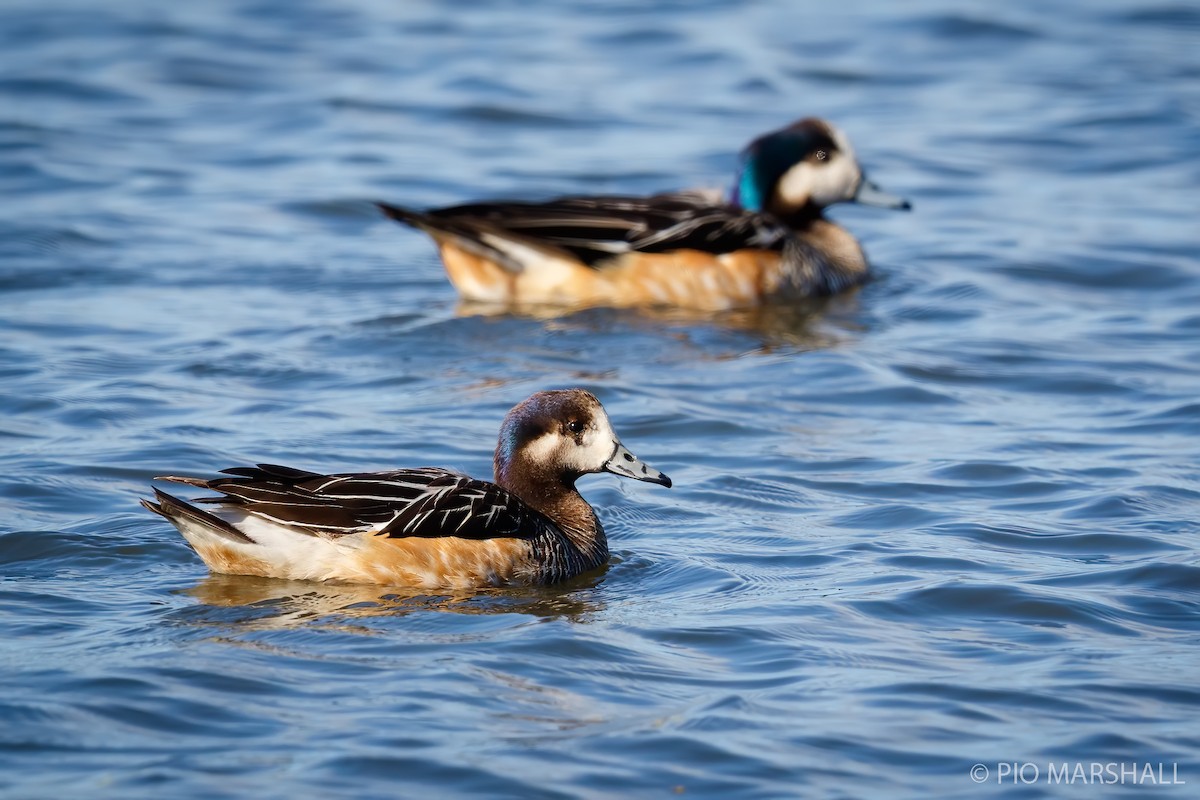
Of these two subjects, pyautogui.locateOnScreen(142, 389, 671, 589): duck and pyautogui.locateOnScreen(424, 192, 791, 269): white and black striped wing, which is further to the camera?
pyautogui.locateOnScreen(424, 192, 791, 269): white and black striped wing

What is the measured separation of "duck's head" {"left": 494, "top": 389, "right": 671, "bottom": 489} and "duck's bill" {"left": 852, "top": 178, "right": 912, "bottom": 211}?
617 centimetres

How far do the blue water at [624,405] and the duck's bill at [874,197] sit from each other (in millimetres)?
555

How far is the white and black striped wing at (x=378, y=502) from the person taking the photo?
7.33 m

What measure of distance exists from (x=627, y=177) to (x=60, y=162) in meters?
4.87

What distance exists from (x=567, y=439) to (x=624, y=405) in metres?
2.25

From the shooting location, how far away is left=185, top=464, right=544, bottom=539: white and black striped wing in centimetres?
733

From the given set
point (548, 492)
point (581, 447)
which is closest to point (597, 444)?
point (581, 447)

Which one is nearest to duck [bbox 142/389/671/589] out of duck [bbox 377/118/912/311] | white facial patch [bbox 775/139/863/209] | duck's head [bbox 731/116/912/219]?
duck [bbox 377/118/912/311]

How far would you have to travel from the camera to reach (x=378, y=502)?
7.45 meters

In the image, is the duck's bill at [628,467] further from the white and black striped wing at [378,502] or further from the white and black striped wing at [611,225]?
the white and black striped wing at [611,225]

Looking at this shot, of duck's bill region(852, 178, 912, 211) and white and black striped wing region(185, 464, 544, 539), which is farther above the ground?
duck's bill region(852, 178, 912, 211)

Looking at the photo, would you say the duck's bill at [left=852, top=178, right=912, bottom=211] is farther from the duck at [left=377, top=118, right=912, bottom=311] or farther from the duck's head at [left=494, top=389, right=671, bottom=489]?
the duck's head at [left=494, top=389, right=671, bottom=489]

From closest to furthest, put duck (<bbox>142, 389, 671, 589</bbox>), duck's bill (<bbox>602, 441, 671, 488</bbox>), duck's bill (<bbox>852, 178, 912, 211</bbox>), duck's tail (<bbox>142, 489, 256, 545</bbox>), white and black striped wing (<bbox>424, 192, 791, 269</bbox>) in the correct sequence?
duck's tail (<bbox>142, 489, 256, 545</bbox>), duck (<bbox>142, 389, 671, 589</bbox>), duck's bill (<bbox>602, 441, 671, 488</bbox>), white and black striped wing (<bbox>424, 192, 791, 269</bbox>), duck's bill (<bbox>852, 178, 912, 211</bbox>)

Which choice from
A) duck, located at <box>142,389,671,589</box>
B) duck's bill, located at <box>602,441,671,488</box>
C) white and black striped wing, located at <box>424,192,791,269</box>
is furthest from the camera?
white and black striped wing, located at <box>424,192,791,269</box>
